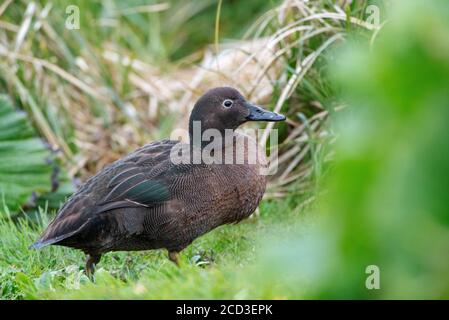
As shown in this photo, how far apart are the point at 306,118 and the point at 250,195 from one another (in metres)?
1.92

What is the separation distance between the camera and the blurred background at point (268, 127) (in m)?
1.94

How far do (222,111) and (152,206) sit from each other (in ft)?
2.68

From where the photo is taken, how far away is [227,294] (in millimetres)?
3496

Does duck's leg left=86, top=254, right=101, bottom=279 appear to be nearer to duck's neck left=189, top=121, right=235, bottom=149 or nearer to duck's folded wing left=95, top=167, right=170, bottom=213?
duck's folded wing left=95, top=167, right=170, bottom=213

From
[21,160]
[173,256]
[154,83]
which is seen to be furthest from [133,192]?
[154,83]

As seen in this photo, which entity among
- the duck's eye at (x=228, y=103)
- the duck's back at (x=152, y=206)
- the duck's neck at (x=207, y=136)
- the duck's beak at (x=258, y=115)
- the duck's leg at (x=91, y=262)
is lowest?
the duck's leg at (x=91, y=262)

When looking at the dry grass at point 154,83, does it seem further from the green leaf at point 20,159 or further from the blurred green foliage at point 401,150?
the blurred green foliage at point 401,150

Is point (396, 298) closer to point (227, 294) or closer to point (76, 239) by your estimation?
point (227, 294)

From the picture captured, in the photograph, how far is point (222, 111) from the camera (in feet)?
17.4

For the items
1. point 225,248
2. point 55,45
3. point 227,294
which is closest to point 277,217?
point 225,248

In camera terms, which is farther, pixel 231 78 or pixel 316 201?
pixel 231 78

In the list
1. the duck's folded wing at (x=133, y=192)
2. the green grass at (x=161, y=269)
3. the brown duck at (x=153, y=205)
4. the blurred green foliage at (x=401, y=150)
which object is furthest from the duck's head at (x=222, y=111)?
the blurred green foliage at (x=401, y=150)

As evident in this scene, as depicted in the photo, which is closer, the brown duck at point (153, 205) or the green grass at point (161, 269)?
the green grass at point (161, 269)
